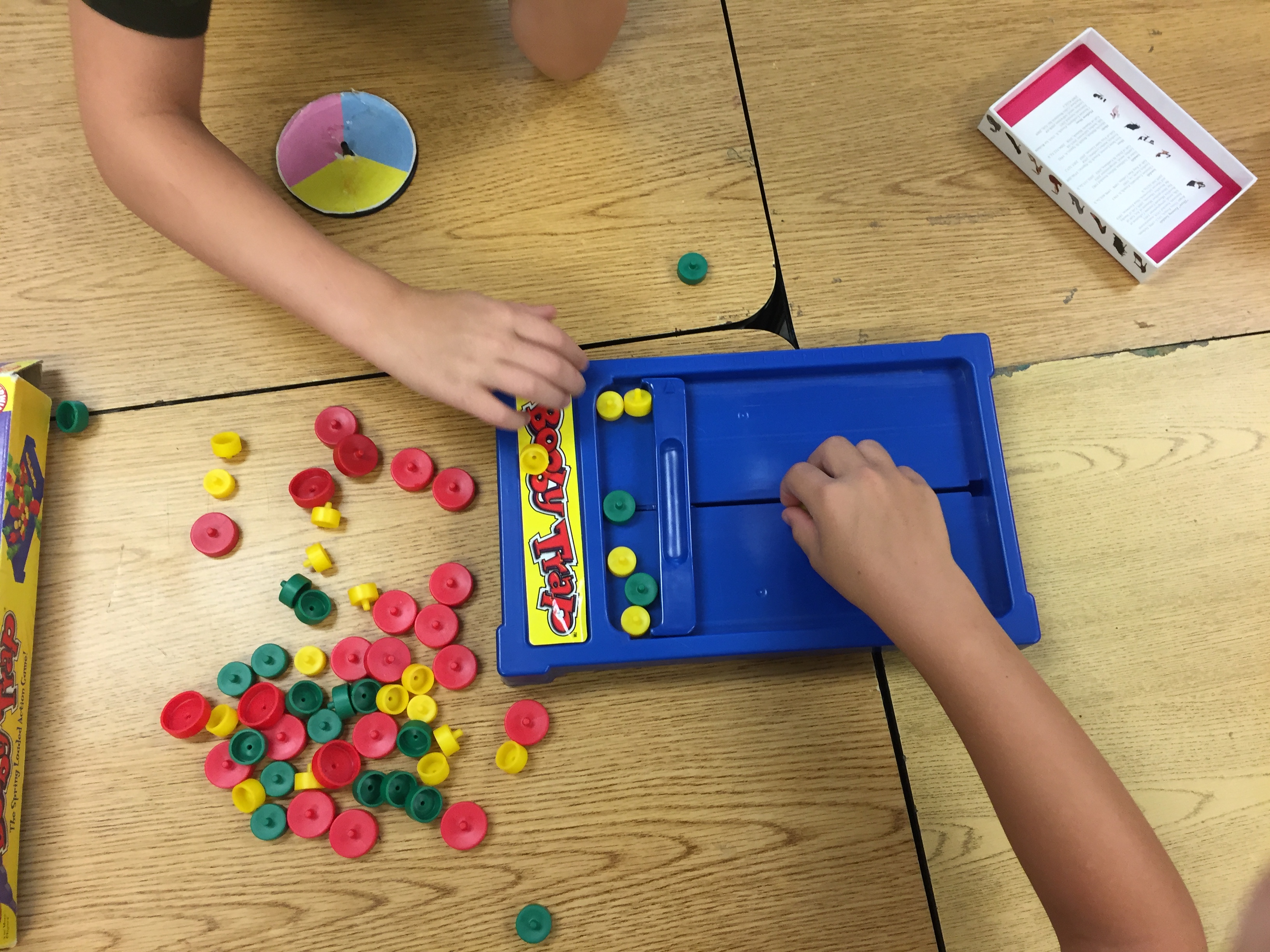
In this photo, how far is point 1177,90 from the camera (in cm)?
83

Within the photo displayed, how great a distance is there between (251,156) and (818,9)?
0.58 metres

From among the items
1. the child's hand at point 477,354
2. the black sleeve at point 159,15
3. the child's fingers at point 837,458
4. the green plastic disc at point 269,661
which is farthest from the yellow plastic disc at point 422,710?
the black sleeve at point 159,15

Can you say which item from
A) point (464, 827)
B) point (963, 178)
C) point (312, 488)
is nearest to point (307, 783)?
point (464, 827)

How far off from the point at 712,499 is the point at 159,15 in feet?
1.86

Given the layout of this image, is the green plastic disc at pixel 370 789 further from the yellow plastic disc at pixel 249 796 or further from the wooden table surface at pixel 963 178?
the wooden table surface at pixel 963 178

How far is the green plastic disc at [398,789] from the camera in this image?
62 centimetres

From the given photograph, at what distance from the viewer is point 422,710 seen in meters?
0.64

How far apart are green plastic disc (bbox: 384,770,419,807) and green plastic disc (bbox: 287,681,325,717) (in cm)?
6

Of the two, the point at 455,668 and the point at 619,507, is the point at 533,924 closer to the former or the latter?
the point at 455,668

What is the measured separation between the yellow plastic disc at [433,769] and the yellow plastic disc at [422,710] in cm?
3

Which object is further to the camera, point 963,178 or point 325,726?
point 963,178

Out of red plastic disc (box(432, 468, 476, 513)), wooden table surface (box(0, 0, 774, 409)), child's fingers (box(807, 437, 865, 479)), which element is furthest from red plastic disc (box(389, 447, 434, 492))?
child's fingers (box(807, 437, 865, 479))

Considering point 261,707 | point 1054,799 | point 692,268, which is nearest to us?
point 1054,799

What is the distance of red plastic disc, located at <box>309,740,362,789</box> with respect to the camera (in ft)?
2.05
